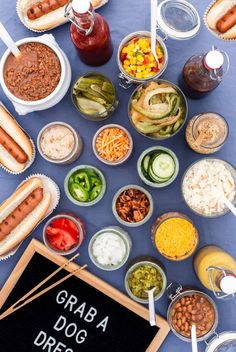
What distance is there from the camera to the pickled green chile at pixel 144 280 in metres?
1.94

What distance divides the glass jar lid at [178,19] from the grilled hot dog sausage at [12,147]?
791 millimetres

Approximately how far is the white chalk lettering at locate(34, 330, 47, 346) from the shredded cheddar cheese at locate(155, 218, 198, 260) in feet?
2.11

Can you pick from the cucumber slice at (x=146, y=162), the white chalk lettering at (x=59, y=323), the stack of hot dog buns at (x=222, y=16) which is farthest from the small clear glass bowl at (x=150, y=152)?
the white chalk lettering at (x=59, y=323)

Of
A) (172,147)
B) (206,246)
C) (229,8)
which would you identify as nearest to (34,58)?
(172,147)

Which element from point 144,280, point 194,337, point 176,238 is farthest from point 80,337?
point 176,238

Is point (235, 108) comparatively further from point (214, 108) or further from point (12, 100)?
point (12, 100)

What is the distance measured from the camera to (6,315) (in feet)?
6.69

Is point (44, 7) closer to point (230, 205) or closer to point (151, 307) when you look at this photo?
point (230, 205)

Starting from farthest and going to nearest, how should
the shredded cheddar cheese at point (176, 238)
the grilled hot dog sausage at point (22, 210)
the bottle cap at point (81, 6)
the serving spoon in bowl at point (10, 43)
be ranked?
the grilled hot dog sausage at point (22, 210) → the shredded cheddar cheese at point (176, 238) → the serving spoon in bowl at point (10, 43) → the bottle cap at point (81, 6)

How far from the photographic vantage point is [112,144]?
6.43ft

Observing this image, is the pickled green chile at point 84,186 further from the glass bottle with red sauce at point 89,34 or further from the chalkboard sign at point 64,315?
the glass bottle with red sauce at point 89,34

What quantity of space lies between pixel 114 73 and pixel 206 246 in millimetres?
850

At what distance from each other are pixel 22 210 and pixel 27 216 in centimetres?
5

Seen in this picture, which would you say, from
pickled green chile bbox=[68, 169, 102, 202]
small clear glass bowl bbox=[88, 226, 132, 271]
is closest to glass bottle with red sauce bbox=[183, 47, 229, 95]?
pickled green chile bbox=[68, 169, 102, 202]
